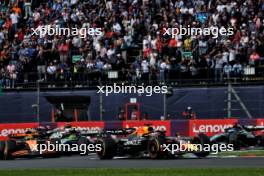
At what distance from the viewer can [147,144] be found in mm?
22672

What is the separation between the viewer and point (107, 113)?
1286 inches

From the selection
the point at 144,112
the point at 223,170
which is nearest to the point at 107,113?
the point at 144,112

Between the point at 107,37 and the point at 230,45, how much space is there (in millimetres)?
6413

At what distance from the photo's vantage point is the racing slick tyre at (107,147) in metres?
22.9

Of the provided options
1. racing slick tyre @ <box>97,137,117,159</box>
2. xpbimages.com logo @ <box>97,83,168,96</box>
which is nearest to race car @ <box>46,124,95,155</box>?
racing slick tyre @ <box>97,137,117,159</box>

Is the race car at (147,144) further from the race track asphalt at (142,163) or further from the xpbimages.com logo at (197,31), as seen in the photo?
the xpbimages.com logo at (197,31)

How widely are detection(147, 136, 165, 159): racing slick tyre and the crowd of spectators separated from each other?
31.0ft

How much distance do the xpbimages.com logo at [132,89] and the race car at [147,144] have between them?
803cm

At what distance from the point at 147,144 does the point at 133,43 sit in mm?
13375

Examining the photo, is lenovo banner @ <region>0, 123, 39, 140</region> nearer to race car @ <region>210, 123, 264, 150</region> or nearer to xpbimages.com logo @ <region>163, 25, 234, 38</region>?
xpbimages.com logo @ <region>163, 25, 234, 38</region>

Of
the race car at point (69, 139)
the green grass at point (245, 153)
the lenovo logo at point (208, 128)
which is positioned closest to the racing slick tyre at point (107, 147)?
the race car at point (69, 139)

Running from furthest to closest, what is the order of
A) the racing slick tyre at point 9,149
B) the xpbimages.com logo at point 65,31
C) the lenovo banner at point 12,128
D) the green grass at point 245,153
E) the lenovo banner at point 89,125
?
1. the xpbimages.com logo at point 65,31
2. the lenovo banner at point 12,128
3. the lenovo banner at point 89,125
4. the racing slick tyre at point 9,149
5. the green grass at point 245,153

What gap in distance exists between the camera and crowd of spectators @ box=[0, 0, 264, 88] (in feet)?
106

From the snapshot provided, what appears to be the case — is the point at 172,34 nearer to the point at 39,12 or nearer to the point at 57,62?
the point at 57,62
